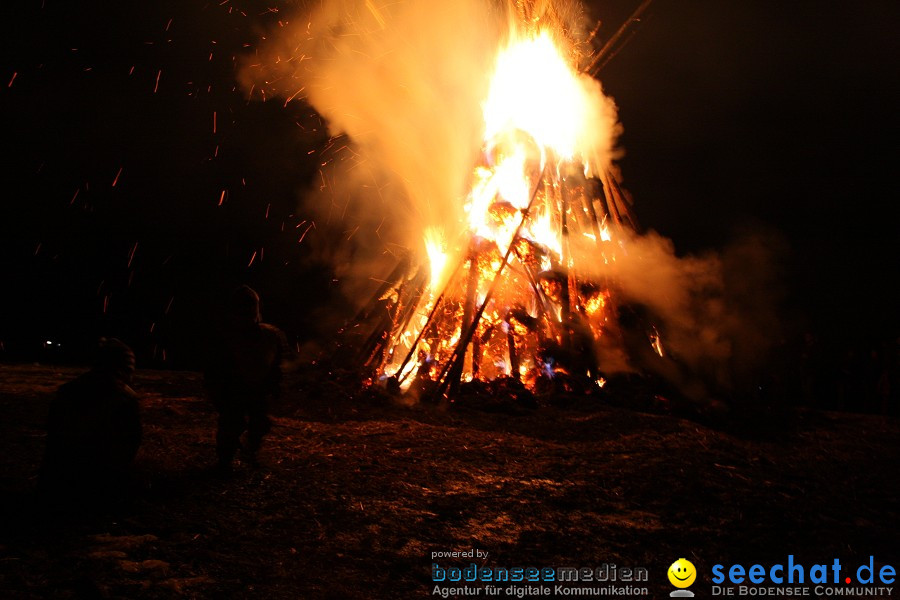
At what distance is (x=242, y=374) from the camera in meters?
4.45

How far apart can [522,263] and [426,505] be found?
6.74m

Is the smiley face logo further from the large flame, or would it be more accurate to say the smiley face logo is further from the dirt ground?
the large flame

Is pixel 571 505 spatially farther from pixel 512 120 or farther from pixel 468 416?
pixel 512 120

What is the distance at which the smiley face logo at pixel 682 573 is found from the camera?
121 inches

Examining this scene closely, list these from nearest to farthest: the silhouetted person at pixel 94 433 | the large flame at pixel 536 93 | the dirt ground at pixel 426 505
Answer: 1. the dirt ground at pixel 426 505
2. the silhouetted person at pixel 94 433
3. the large flame at pixel 536 93

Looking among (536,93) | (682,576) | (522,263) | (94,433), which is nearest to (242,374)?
(94,433)

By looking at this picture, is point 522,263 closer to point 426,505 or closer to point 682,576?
point 426,505

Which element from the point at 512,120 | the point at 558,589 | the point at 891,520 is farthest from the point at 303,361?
the point at 891,520

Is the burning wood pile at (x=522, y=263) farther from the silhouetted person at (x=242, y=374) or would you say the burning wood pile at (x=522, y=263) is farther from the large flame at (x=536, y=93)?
the silhouetted person at (x=242, y=374)

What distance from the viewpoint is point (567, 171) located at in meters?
11.8

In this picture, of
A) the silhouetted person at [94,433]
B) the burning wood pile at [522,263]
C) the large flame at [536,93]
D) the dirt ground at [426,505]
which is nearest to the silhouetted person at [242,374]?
the dirt ground at [426,505]

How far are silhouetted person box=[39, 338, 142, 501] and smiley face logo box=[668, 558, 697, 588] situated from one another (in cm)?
364

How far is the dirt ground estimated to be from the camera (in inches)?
116

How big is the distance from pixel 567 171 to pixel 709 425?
21.8 ft
